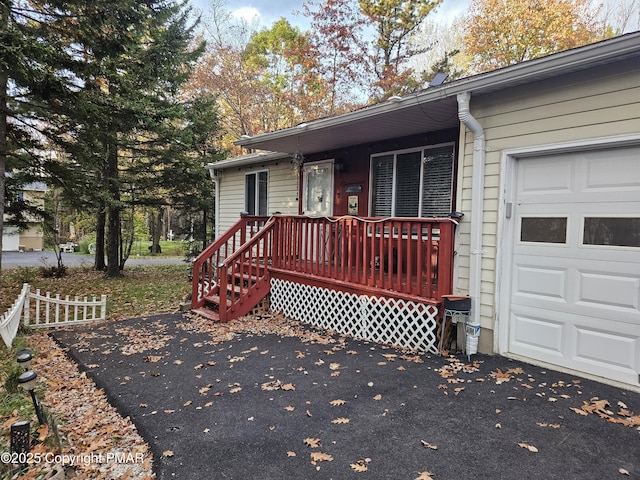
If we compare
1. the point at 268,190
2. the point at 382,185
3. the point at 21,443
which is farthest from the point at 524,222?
the point at 268,190

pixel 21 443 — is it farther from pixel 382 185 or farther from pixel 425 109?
pixel 382 185

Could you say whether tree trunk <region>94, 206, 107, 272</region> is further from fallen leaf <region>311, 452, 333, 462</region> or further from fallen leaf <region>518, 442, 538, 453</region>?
fallen leaf <region>518, 442, 538, 453</region>

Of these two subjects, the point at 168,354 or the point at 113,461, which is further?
the point at 168,354

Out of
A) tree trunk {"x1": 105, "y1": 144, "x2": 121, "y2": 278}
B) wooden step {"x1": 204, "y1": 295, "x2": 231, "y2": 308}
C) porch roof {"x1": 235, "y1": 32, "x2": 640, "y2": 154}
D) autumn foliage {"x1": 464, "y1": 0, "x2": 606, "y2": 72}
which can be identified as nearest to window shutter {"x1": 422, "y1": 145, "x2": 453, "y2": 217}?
porch roof {"x1": 235, "y1": 32, "x2": 640, "y2": 154}

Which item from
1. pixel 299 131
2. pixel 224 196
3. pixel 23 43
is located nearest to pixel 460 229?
pixel 299 131

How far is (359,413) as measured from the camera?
9.95 ft

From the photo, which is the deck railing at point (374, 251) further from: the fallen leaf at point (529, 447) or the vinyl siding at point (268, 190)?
the vinyl siding at point (268, 190)

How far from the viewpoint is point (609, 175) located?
351 centimetres

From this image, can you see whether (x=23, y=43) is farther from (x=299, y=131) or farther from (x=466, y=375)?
(x=466, y=375)

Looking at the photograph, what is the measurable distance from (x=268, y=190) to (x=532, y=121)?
6.53 meters

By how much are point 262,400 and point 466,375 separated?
204cm

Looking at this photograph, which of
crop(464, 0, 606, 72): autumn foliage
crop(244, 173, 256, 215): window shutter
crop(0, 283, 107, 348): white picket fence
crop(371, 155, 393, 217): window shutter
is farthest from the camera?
crop(464, 0, 606, 72): autumn foliage

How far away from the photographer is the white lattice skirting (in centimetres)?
448

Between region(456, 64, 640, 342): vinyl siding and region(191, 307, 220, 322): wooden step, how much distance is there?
3766mm
